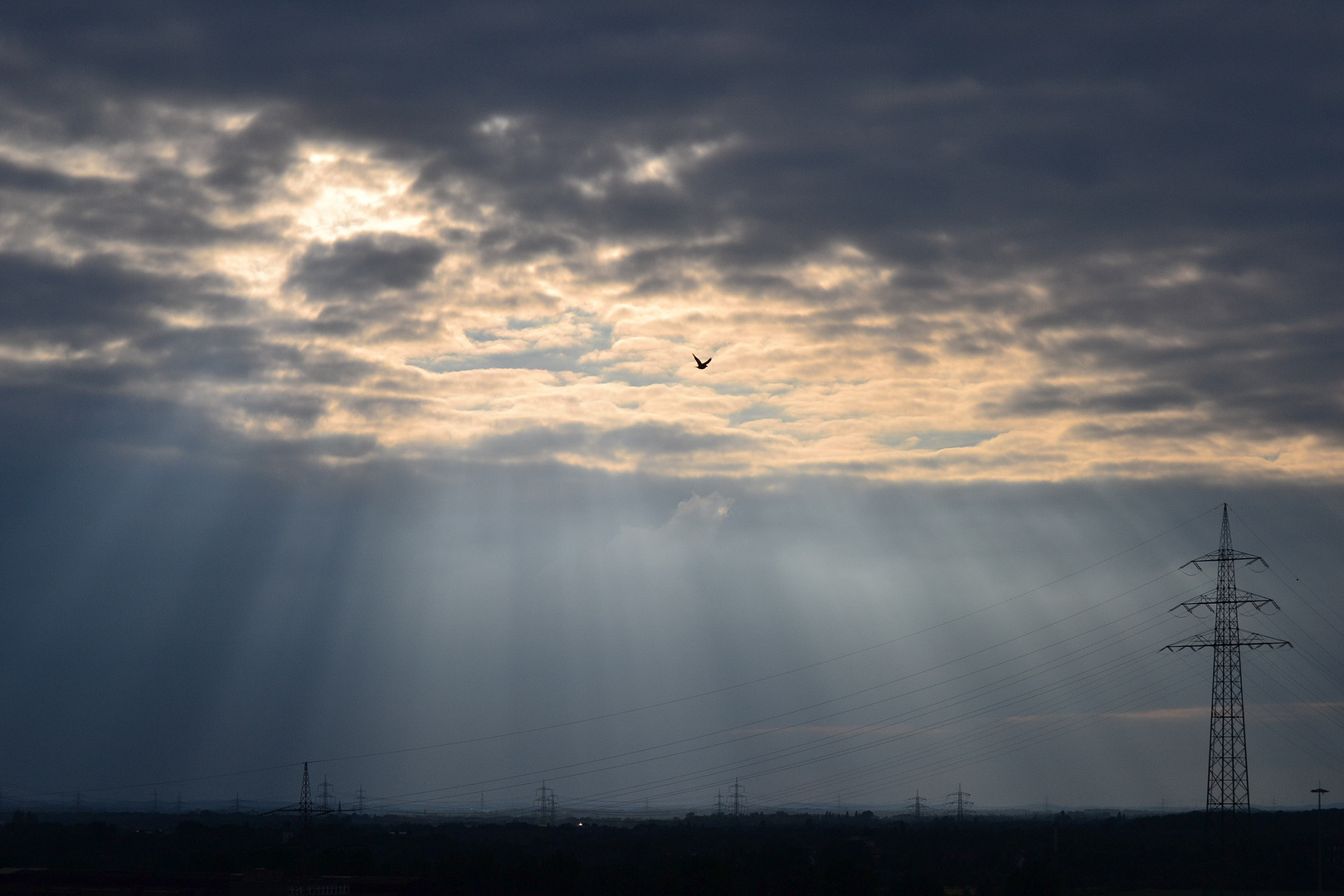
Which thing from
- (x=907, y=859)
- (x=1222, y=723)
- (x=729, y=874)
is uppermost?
(x=1222, y=723)

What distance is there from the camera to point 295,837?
199125 mm

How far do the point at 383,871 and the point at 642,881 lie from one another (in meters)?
37.1

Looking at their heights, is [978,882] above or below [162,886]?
below

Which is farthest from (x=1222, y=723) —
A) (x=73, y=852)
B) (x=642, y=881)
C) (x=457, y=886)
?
(x=73, y=852)

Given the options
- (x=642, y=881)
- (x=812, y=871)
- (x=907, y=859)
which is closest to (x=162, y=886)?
(x=642, y=881)

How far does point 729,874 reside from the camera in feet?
397

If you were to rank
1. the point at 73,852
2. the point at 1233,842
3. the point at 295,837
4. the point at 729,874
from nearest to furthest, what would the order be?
the point at 729,874 < the point at 1233,842 < the point at 73,852 < the point at 295,837

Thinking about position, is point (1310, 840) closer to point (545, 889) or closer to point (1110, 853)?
point (1110, 853)

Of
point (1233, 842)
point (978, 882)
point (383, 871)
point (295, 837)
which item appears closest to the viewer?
point (383, 871)

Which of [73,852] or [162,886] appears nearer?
[162,886]

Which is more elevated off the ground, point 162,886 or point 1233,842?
point 162,886

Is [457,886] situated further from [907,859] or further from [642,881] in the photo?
[907,859]

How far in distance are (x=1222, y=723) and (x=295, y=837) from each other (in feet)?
510

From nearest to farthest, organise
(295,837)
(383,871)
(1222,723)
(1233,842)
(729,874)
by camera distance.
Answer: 1. (1222,723)
2. (729,874)
3. (383,871)
4. (1233,842)
5. (295,837)
